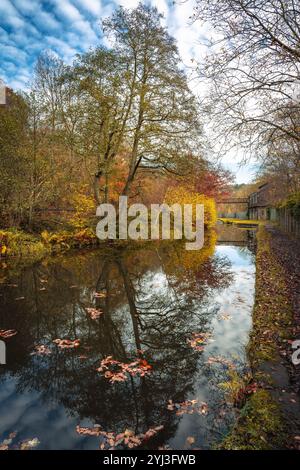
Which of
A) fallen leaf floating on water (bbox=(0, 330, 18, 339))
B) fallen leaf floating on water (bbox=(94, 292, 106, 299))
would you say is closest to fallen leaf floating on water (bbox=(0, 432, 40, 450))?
fallen leaf floating on water (bbox=(0, 330, 18, 339))

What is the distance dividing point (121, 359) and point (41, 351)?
136 centimetres

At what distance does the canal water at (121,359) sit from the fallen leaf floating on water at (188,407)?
0.04 feet

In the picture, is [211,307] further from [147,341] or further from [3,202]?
[3,202]

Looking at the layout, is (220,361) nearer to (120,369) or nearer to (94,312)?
(120,369)

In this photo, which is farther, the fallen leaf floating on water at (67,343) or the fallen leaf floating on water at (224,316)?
the fallen leaf floating on water at (224,316)

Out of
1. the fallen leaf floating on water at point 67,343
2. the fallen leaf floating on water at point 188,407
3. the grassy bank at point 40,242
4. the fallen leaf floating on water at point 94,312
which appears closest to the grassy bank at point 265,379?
the fallen leaf floating on water at point 188,407

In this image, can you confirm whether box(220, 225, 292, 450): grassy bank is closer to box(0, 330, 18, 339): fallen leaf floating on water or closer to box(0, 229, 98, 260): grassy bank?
box(0, 330, 18, 339): fallen leaf floating on water

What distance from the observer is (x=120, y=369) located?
3.91m

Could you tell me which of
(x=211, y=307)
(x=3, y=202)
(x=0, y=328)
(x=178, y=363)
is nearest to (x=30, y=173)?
(x=3, y=202)

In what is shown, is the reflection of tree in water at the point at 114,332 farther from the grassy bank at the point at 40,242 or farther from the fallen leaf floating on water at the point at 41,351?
the grassy bank at the point at 40,242

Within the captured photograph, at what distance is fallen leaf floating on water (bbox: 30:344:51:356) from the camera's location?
4355 millimetres

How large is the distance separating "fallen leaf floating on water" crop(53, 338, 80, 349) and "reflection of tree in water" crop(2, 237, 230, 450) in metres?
0.12

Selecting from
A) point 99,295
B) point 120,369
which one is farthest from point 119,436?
point 99,295

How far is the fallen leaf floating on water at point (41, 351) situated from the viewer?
171 inches
